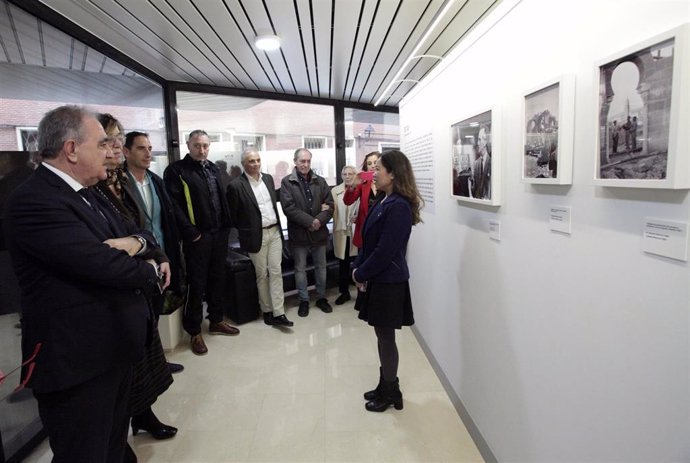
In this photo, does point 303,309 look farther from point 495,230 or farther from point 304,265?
point 495,230

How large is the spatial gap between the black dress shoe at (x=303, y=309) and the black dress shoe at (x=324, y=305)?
6.2 inches

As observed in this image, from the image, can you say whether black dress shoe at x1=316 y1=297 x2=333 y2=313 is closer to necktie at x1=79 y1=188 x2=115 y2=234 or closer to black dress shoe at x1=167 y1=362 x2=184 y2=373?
black dress shoe at x1=167 y1=362 x2=184 y2=373

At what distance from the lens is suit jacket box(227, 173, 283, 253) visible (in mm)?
3238

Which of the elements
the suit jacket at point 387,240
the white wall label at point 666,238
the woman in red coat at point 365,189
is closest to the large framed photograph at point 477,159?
the suit jacket at point 387,240

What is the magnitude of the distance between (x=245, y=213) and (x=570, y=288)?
8.93 ft

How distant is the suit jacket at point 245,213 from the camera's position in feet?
10.6

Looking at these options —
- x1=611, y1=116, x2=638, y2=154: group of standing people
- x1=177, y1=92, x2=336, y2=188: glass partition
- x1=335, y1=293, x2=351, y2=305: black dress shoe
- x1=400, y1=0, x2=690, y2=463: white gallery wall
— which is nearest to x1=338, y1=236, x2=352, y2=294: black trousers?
x1=335, y1=293, x2=351, y2=305: black dress shoe

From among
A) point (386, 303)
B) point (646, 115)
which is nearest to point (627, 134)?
point (646, 115)

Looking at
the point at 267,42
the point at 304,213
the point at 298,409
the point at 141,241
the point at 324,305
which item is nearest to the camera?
the point at 141,241

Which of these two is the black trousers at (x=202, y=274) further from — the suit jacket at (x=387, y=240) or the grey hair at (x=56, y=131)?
the grey hair at (x=56, y=131)

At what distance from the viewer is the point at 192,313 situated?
116 inches

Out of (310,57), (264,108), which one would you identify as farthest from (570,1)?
(264,108)

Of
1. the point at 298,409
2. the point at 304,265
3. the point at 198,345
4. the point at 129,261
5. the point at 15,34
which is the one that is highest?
the point at 15,34

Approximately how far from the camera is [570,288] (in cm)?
115
